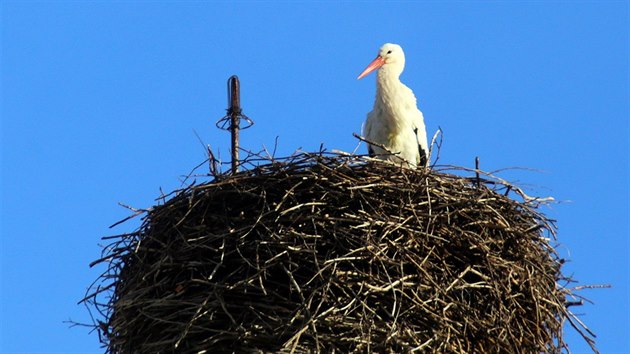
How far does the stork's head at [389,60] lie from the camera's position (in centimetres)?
828

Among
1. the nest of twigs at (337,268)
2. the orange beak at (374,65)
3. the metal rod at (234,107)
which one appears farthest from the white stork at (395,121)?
the nest of twigs at (337,268)

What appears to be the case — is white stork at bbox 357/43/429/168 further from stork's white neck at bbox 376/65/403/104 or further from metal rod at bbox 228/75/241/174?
metal rod at bbox 228/75/241/174

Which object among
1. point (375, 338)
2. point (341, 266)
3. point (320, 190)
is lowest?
point (375, 338)

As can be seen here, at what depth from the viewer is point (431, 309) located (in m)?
5.48

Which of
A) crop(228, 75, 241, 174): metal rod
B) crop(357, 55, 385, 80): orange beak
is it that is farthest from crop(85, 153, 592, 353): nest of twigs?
crop(357, 55, 385, 80): orange beak

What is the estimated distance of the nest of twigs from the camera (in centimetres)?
543

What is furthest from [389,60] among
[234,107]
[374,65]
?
[234,107]

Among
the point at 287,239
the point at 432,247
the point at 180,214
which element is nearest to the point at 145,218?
the point at 180,214

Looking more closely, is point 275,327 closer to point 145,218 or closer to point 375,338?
point 375,338

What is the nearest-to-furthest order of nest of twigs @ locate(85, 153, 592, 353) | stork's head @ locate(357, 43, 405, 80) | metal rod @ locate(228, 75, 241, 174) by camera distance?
nest of twigs @ locate(85, 153, 592, 353), metal rod @ locate(228, 75, 241, 174), stork's head @ locate(357, 43, 405, 80)

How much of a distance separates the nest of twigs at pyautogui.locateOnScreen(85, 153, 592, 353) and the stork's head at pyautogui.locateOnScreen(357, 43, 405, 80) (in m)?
2.19

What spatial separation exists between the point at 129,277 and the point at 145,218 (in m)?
0.31

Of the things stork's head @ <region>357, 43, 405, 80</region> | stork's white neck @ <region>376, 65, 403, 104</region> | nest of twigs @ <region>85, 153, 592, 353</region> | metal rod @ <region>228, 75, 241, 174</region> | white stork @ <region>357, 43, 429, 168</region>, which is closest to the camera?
nest of twigs @ <region>85, 153, 592, 353</region>

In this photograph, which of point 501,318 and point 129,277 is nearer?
point 501,318
